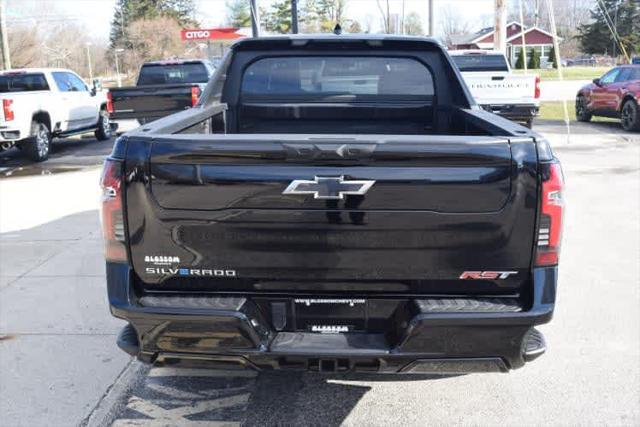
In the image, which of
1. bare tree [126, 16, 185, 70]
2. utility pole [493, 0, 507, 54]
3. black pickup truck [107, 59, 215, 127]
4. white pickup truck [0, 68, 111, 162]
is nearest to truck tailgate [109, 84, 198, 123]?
black pickup truck [107, 59, 215, 127]

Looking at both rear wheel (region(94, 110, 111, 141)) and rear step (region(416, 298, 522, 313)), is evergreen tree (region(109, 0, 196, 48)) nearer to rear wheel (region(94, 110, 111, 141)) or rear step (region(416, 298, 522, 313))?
rear wheel (region(94, 110, 111, 141))

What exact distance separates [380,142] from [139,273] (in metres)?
1.21

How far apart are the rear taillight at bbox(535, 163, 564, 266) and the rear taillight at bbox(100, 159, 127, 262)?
1803 mm

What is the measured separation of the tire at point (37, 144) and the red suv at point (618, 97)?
13819mm

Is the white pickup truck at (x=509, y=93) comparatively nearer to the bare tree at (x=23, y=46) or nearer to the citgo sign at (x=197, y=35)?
the citgo sign at (x=197, y=35)

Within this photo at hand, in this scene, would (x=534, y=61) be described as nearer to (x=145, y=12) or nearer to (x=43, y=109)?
(x=145, y=12)

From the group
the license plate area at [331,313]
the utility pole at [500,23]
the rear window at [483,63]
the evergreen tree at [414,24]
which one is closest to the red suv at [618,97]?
the rear window at [483,63]

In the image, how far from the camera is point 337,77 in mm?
4758

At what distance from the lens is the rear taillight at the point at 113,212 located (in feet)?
9.02

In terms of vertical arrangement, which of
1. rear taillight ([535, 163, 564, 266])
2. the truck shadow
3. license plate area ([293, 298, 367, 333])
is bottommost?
the truck shadow

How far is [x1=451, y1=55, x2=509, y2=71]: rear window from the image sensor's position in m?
16.6

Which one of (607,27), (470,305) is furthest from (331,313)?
(607,27)

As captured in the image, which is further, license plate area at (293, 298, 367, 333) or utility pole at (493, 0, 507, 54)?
utility pole at (493, 0, 507, 54)

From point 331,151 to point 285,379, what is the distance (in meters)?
1.88
